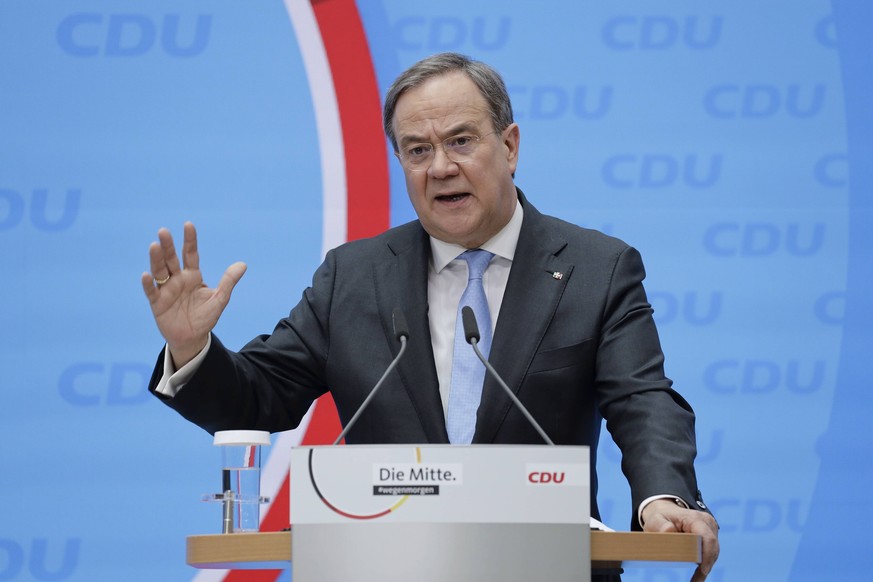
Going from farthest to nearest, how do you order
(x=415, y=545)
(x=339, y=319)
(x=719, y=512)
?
(x=719, y=512) → (x=339, y=319) → (x=415, y=545)

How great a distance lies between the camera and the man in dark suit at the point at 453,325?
251cm

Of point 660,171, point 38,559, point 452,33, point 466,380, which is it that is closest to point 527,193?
point 660,171

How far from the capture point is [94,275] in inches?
143

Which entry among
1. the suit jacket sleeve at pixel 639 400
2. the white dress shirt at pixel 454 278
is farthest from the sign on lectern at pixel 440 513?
the white dress shirt at pixel 454 278

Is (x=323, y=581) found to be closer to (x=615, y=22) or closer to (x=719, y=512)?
(x=719, y=512)

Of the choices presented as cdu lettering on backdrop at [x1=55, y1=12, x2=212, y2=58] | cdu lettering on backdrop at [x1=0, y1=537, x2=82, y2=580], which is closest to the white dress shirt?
cdu lettering on backdrop at [x1=55, y1=12, x2=212, y2=58]

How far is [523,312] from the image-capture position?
8.76ft

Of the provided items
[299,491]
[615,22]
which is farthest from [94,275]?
[299,491]

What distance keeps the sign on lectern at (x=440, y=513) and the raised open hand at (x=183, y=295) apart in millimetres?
630

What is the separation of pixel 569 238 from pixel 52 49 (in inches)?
75.1

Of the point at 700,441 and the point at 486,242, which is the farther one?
the point at 700,441

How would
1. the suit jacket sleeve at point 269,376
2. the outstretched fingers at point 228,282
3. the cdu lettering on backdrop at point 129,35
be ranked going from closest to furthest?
the outstretched fingers at point 228,282, the suit jacket sleeve at point 269,376, the cdu lettering on backdrop at point 129,35

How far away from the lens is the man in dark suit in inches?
98.9

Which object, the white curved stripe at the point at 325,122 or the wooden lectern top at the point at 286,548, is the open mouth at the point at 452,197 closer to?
the white curved stripe at the point at 325,122
